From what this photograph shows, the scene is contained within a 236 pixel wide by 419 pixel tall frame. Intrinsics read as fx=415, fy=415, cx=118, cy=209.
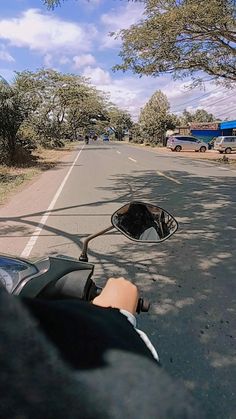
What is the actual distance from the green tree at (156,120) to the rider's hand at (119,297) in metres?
63.2

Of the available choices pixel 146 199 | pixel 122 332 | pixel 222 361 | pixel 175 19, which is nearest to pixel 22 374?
pixel 122 332

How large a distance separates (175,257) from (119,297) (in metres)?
4.28

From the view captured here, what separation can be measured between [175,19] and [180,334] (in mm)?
17213

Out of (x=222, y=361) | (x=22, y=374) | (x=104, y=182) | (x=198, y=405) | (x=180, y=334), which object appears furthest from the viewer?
(x=104, y=182)

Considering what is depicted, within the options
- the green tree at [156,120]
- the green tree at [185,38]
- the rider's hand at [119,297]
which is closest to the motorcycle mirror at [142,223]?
the rider's hand at [119,297]

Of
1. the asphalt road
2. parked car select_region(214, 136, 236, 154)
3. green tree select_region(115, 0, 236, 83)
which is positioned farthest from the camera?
parked car select_region(214, 136, 236, 154)

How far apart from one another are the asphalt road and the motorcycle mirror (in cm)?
107

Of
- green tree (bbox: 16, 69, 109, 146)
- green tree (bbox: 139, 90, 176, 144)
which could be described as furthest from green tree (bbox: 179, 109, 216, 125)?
green tree (bbox: 16, 69, 109, 146)

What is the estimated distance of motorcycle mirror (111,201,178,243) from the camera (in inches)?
87.2

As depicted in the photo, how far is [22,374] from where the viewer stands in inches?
29.5

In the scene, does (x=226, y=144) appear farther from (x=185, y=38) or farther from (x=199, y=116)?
A: (x=199, y=116)

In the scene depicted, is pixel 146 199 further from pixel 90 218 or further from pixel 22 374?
pixel 22 374

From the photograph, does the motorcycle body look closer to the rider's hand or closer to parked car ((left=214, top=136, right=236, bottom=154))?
the rider's hand

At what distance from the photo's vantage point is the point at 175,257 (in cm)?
576
